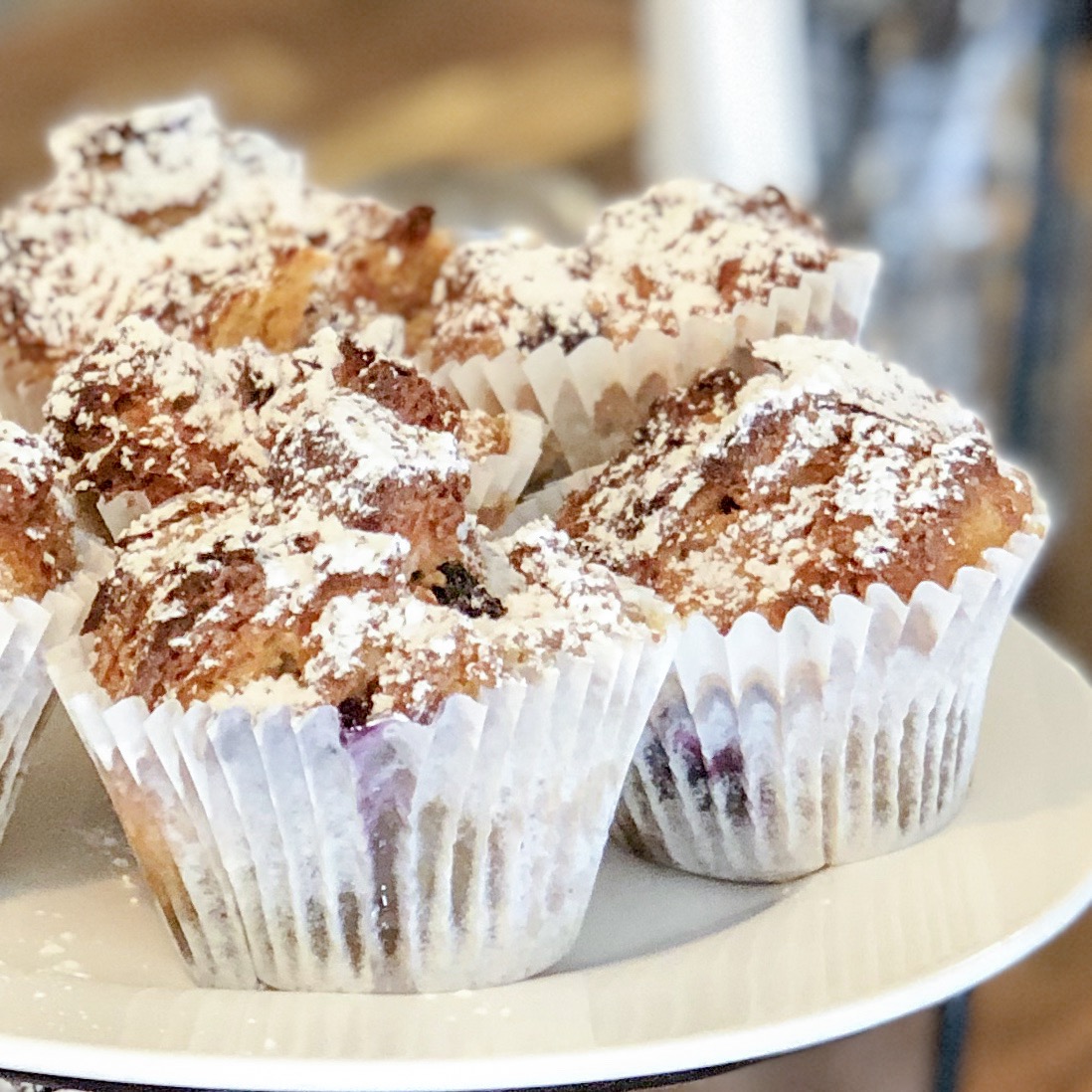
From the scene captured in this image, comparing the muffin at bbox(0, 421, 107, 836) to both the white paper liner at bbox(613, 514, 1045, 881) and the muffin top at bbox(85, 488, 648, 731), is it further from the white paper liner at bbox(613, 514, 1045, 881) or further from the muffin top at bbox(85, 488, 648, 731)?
the white paper liner at bbox(613, 514, 1045, 881)

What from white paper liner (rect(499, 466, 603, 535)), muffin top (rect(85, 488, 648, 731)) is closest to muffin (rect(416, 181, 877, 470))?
white paper liner (rect(499, 466, 603, 535))

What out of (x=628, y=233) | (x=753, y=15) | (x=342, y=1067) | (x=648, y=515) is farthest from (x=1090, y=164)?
(x=342, y=1067)

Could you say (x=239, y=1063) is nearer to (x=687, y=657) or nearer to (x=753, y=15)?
(x=687, y=657)

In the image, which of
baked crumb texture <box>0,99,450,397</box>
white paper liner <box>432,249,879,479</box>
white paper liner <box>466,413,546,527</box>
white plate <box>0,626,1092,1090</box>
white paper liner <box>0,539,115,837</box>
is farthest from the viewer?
baked crumb texture <box>0,99,450,397</box>

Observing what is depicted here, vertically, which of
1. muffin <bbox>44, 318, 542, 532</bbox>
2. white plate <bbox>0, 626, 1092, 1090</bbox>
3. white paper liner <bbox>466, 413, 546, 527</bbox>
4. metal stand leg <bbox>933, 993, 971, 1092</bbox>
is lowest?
metal stand leg <bbox>933, 993, 971, 1092</bbox>

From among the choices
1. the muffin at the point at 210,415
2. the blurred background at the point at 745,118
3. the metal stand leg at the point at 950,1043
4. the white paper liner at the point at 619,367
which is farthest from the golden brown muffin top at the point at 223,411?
the blurred background at the point at 745,118

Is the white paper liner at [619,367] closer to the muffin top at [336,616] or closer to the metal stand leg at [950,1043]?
the muffin top at [336,616]

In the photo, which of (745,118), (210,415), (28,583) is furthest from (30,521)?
(745,118)
